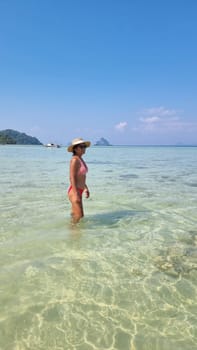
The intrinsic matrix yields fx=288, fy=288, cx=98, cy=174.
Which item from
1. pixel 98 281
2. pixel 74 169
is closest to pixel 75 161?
pixel 74 169

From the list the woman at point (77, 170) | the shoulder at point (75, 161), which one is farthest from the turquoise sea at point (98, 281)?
the shoulder at point (75, 161)

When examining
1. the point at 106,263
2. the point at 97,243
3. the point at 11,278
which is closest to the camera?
the point at 11,278

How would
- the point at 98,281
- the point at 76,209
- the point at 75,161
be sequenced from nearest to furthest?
the point at 98,281 < the point at 75,161 < the point at 76,209

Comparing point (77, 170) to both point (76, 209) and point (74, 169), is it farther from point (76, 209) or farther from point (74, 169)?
point (76, 209)

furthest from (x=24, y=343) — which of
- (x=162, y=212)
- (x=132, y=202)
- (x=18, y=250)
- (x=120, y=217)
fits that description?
(x=132, y=202)

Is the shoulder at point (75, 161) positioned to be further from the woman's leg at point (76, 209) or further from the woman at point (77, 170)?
the woman's leg at point (76, 209)

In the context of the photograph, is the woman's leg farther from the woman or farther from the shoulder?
the shoulder

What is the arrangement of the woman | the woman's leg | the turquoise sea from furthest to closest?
the woman's leg
the woman
the turquoise sea

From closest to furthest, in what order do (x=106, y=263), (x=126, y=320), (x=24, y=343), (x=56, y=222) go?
1. (x=24, y=343)
2. (x=126, y=320)
3. (x=106, y=263)
4. (x=56, y=222)

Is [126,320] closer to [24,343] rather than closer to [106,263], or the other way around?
[24,343]

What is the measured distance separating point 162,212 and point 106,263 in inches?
174

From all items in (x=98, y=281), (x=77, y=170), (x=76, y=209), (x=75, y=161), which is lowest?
(x=98, y=281)

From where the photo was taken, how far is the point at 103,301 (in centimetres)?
394

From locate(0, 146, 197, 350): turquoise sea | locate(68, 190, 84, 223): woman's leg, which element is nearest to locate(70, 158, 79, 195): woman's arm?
locate(68, 190, 84, 223): woman's leg
